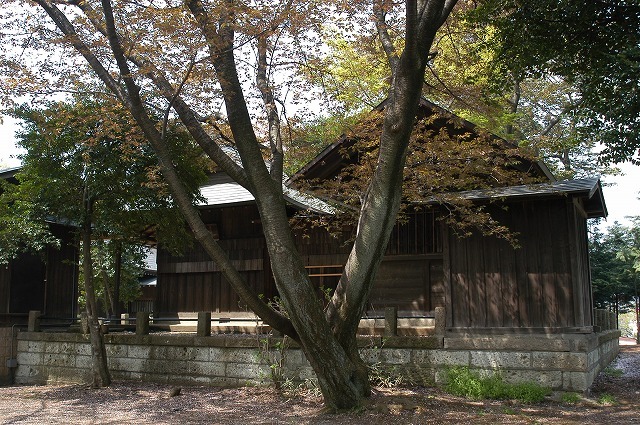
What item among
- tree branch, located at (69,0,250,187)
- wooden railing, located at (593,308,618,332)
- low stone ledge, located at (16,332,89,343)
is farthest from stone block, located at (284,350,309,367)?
wooden railing, located at (593,308,618,332)

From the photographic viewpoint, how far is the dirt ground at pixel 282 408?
955 cm

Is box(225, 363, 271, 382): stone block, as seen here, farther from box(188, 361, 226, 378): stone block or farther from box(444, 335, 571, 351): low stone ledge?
box(444, 335, 571, 351): low stone ledge

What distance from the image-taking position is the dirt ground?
955 centimetres

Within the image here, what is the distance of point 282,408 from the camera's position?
10.9m

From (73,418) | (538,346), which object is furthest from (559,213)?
(73,418)

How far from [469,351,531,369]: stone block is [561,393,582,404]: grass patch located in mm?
800

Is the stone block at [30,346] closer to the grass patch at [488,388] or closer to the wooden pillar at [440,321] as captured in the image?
the wooden pillar at [440,321]

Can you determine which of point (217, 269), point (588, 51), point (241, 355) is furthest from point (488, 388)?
point (217, 269)

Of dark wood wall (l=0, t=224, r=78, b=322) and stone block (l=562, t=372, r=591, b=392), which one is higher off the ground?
dark wood wall (l=0, t=224, r=78, b=322)

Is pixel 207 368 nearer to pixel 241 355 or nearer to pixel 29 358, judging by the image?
pixel 241 355

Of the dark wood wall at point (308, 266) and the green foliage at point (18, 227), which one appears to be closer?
the green foliage at point (18, 227)

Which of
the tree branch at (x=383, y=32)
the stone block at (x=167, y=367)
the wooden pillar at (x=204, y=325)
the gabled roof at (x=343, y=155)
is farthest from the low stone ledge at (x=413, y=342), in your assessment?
the tree branch at (x=383, y=32)

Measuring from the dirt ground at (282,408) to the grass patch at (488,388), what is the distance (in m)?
0.21

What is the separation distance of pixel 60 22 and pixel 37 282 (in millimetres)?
10773
